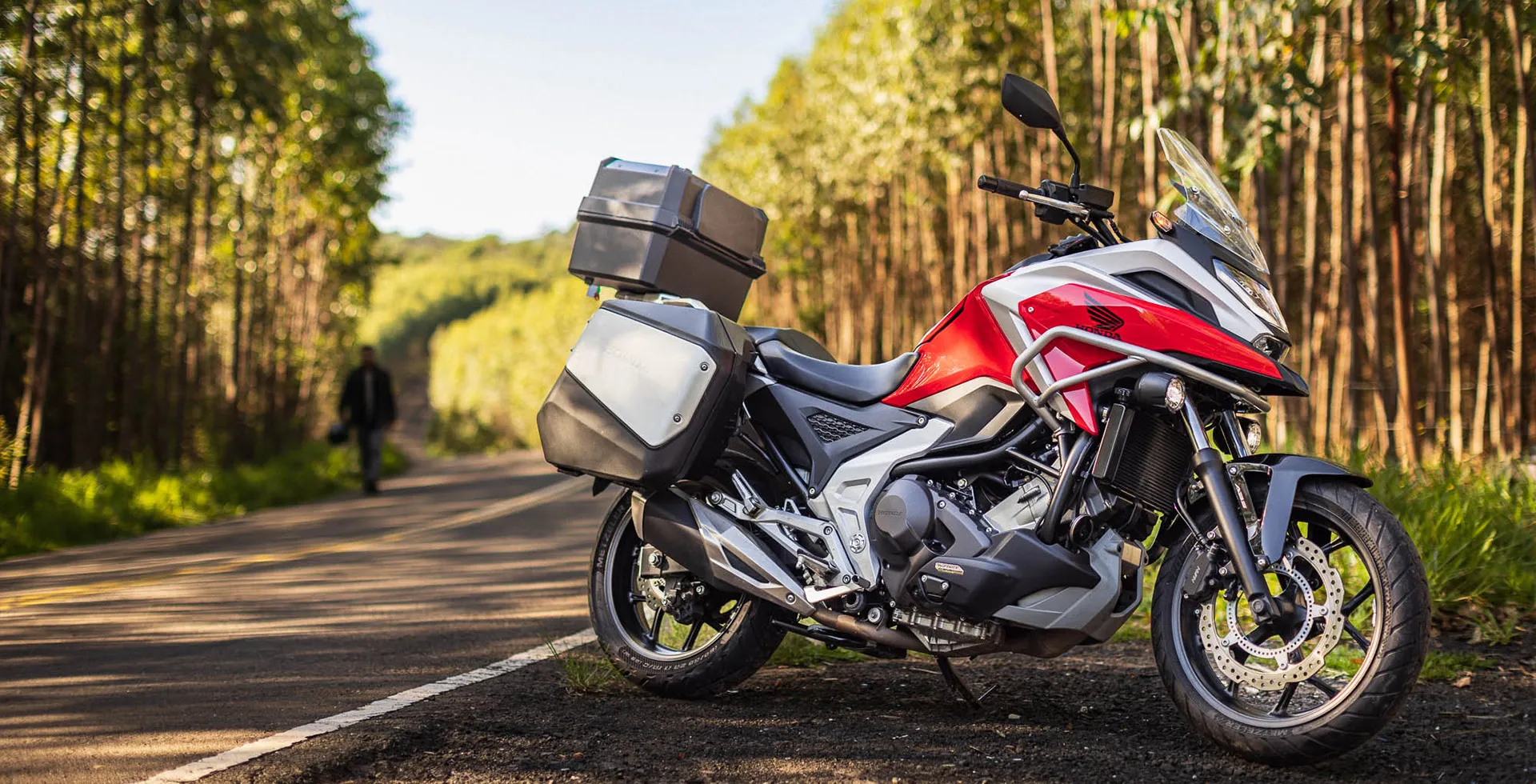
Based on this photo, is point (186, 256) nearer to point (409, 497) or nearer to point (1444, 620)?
point (409, 497)

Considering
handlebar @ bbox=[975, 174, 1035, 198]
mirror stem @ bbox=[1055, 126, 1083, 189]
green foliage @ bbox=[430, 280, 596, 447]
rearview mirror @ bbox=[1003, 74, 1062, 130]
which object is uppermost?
rearview mirror @ bbox=[1003, 74, 1062, 130]

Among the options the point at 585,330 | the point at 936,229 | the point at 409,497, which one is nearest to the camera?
the point at 585,330

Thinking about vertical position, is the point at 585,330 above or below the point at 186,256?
below

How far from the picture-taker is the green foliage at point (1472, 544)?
5543mm

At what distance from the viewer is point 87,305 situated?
1738cm

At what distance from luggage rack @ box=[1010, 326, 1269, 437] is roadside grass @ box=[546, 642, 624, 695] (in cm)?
198

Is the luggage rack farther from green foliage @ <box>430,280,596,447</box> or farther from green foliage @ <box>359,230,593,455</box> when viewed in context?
green foliage @ <box>430,280,596,447</box>

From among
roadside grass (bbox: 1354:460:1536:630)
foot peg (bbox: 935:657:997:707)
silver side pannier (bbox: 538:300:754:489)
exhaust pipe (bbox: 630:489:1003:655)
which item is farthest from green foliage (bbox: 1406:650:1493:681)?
A: silver side pannier (bbox: 538:300:754:489)

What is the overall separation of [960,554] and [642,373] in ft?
4.63

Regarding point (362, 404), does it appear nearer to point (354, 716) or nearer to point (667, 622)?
point (667, 622)

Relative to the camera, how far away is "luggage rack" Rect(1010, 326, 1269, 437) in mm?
3693

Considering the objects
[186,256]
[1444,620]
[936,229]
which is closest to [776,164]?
[936,229]

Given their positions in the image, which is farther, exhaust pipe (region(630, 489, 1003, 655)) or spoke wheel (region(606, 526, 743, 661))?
spoke wheel (region(606, 526, 743, 661))

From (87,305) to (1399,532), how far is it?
59.0 ft
